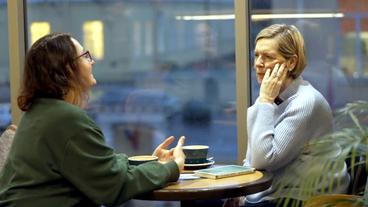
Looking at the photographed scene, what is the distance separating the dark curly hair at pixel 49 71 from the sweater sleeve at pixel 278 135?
746 mm

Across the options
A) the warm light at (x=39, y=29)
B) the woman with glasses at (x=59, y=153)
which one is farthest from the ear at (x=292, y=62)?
the warm light at (x=39, y=29)

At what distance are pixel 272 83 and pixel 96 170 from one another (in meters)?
0.88

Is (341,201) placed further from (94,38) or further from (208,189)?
(94,38)

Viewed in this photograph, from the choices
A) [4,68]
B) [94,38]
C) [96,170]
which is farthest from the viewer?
[4,68]

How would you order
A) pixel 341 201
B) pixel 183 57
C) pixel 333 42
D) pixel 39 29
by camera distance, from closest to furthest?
pixel 341 201, pixel 333 42, pixel 183 57, pixel 39 29

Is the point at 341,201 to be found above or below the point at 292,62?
below

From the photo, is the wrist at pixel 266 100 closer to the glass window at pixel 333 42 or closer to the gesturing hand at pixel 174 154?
the gesturing hand at pixel 174 154

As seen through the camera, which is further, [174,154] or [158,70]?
[158,70]

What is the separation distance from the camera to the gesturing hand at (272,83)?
2244 mm

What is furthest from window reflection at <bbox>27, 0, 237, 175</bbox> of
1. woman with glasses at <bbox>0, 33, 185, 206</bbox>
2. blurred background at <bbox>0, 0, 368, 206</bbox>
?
woman with glasses at <bbox>0, 33, 185, 206</bbox>

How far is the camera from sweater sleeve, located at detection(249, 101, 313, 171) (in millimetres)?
2125

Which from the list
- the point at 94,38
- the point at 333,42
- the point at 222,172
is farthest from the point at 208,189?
the point at 94,38

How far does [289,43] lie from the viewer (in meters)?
2.31

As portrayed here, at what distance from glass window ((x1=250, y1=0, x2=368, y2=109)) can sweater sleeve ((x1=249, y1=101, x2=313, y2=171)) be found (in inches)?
28.5
